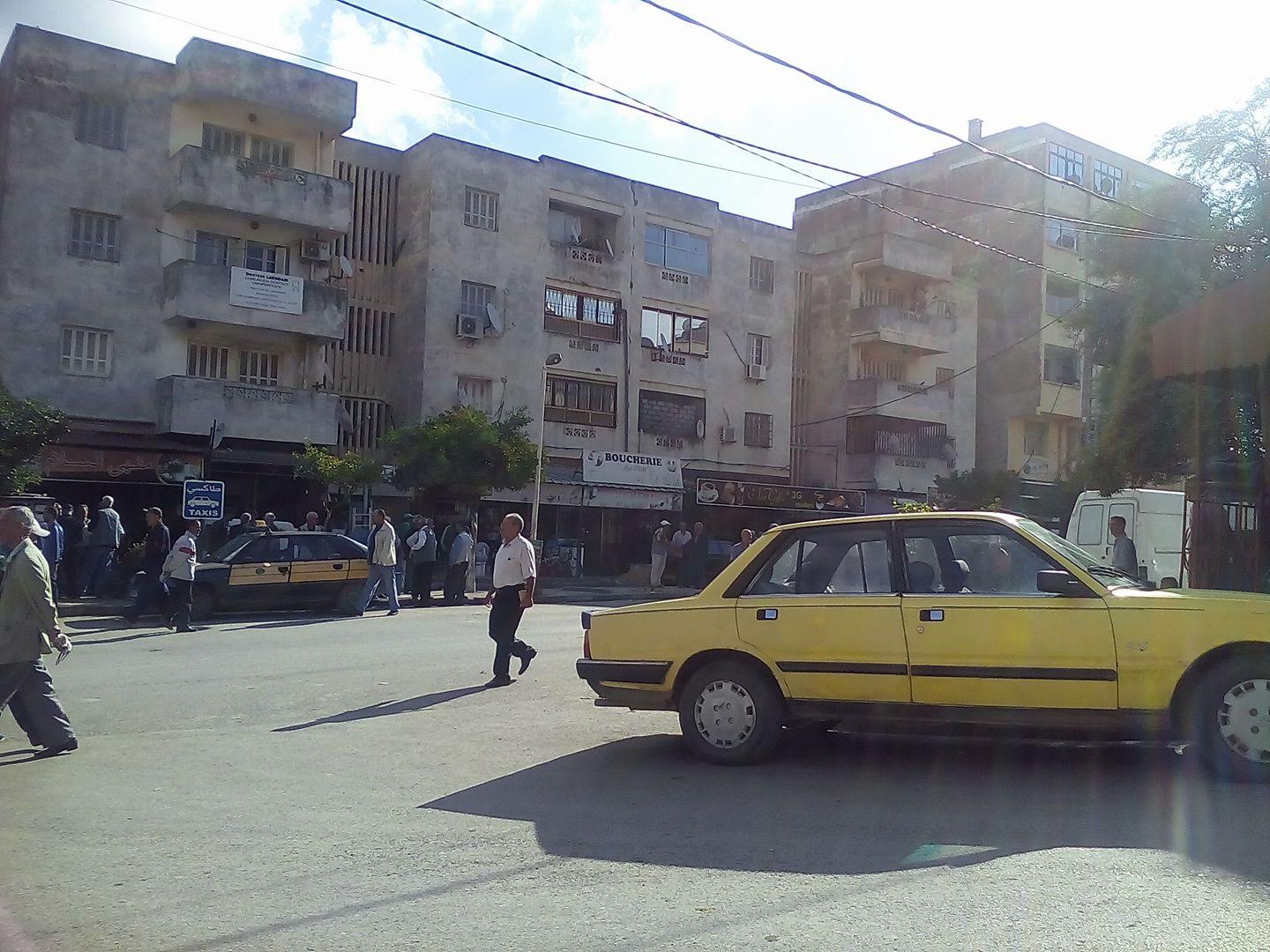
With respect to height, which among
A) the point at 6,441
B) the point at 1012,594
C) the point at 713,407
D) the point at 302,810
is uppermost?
the point at 713,407

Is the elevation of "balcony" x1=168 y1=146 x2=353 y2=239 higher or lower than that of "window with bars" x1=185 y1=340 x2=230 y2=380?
higher

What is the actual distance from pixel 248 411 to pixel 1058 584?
2507cm

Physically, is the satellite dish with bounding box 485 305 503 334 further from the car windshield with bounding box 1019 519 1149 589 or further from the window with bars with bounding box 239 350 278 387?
the car windshield with bounding box 1019 519 1149 589

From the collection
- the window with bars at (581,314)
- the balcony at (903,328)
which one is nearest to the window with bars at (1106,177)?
the balcony at (903,328)

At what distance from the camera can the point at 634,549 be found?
121ft

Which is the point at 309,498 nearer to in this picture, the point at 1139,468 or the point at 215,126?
the point at 215,126

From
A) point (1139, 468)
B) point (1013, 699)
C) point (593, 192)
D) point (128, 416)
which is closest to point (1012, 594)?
point (1013, 699)

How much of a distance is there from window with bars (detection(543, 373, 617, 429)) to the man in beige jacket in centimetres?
2732

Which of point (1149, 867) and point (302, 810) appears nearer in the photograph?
point (1149, 867)

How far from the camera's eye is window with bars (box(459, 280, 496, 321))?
33656 millimetres

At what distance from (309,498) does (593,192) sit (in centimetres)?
1336

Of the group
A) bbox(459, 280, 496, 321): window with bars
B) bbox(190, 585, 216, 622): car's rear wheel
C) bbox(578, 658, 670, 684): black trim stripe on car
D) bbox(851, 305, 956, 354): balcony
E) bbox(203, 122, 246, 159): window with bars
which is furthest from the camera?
bbox(851, 305, 956, 354): balcony

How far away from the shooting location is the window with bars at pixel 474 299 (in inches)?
1325

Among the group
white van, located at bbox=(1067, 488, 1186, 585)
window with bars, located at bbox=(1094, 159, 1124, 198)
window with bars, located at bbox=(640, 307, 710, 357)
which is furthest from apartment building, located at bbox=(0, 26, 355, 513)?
window with bars, located at bbox=(1094, 159, 1124, 198)
